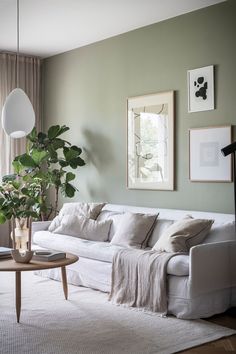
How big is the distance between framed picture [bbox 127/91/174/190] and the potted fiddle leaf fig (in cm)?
81

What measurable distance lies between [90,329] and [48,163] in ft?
10.2

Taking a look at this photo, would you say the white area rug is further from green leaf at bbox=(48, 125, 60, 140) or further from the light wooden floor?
green leaf at bbox=(48, 125, 60, 140)

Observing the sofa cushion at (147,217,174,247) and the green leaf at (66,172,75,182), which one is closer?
the sofa cushion at (147,217,174,247)

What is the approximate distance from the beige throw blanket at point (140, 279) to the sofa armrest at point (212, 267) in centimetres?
26

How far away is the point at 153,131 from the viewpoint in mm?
5742

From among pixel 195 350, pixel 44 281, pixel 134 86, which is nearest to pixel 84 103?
pixel 134 86

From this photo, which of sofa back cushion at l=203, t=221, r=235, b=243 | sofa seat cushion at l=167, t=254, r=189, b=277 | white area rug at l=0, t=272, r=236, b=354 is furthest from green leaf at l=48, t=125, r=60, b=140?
sofa seat cushion at l=167, t=254, r=189, b=277

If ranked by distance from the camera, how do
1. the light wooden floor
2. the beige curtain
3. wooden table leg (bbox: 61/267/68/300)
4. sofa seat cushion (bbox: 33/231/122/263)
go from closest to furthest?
the light wooden floor < wooden table leg (bbox: 61/267/68/300) < sofa seat cushion (bbox: 33/231/122/263) < the beige curtain

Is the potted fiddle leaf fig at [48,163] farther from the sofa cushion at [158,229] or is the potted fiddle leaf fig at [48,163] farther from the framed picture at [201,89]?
the framed picture at [201,89]

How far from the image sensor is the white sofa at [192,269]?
408 centimetres

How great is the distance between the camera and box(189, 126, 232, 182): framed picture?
16.4 feet

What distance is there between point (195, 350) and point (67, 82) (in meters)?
4.41

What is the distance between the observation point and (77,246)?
5.20 meters

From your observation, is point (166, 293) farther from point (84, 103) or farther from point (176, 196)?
point (84, 103)
